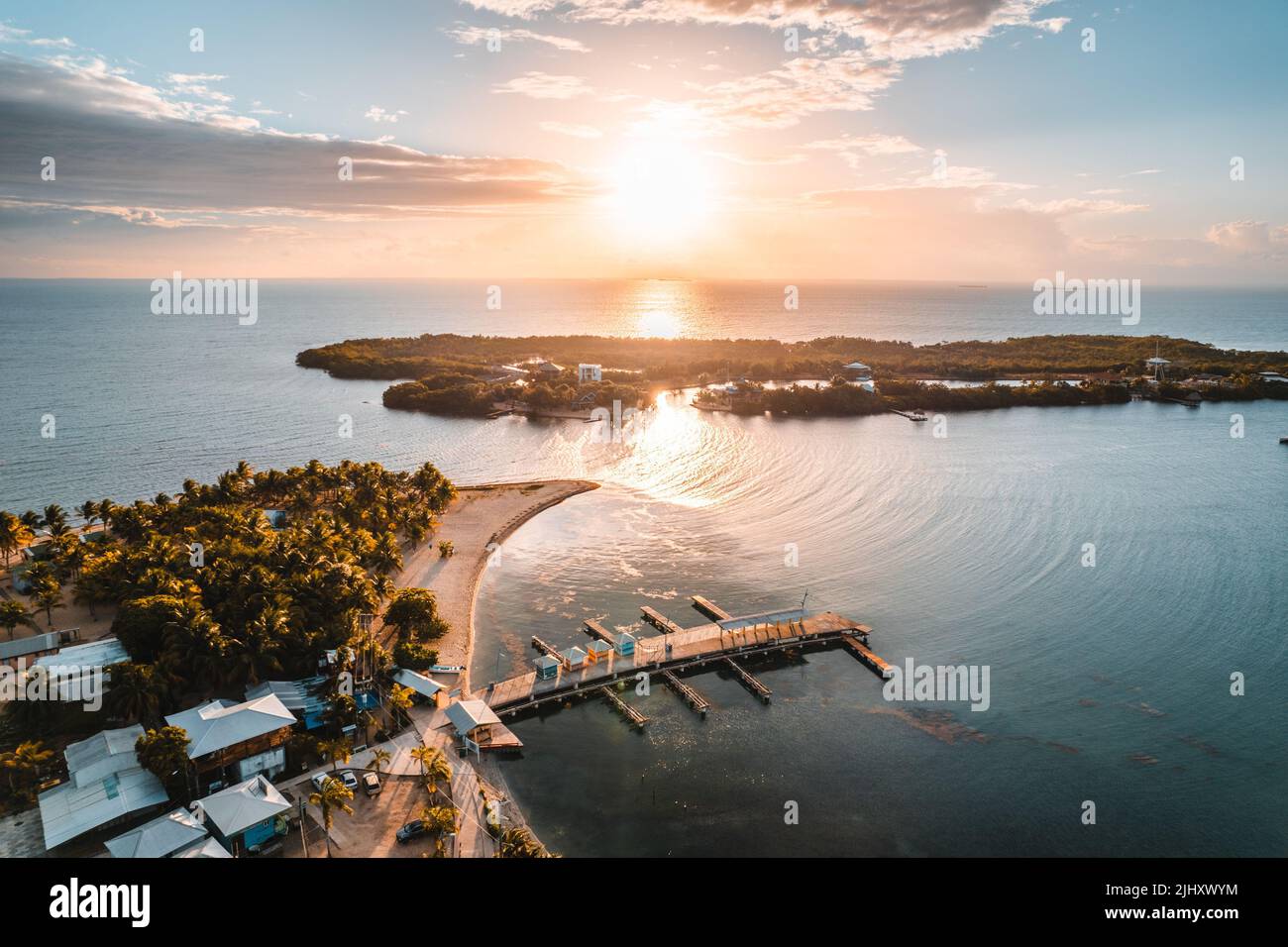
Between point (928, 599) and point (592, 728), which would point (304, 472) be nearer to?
point (592, 728)

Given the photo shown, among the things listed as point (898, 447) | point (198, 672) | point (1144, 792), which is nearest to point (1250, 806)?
point (1144, 792)

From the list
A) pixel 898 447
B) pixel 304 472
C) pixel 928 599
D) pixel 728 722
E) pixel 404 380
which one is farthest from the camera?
pixel 404 380

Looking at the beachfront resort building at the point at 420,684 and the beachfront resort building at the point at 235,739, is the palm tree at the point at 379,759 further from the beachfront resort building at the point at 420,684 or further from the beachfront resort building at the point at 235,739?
the beachfront resort building at the point at 420,684

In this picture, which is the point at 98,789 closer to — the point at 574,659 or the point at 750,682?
the point at 574,659

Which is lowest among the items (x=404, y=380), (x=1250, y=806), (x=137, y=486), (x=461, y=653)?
(x=1250, y=806)

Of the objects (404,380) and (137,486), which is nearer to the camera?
(137,486)

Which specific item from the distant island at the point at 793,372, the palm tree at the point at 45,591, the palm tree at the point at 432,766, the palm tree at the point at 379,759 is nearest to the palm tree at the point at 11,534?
the palm tree at the point at 45,591

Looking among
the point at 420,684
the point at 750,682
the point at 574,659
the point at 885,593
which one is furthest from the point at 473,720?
the point at 885,593
